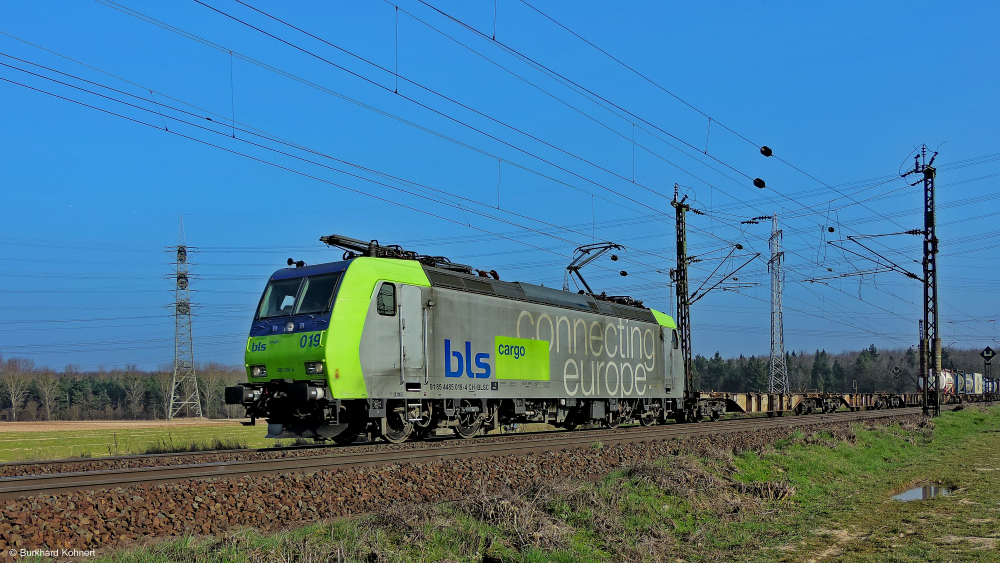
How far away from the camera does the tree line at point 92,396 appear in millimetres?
105500

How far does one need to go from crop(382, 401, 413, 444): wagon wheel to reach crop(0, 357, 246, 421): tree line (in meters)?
90.8

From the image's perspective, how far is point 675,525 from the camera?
428 inches

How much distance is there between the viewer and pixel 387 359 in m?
17.6

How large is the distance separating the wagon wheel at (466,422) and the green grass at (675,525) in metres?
6.91

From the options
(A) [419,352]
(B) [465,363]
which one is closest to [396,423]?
(A) [419,352]

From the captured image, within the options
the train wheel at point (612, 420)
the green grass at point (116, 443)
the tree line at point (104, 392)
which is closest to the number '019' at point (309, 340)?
the green grass at point (116, 443)

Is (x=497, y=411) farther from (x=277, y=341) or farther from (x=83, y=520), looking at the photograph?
(x=83, y=520)

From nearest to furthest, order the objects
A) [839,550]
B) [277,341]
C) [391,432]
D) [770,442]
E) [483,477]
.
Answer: [839,550] → [483,477] → [277,341] → [391,432] → [770,442]

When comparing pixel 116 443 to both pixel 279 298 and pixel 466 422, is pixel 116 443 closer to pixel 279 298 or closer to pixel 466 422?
pixel 279 298

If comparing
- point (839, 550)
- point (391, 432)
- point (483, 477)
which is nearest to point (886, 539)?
point (839, 550)

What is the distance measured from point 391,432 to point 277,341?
3.77 metres

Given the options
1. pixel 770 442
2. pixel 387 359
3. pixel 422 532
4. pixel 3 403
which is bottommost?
pixel 3 403

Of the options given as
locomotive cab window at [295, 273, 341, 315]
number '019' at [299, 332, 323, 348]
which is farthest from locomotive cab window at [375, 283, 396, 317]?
number '019' at [299, 332, 323, 348]

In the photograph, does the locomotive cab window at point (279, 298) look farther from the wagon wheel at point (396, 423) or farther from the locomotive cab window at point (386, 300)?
the wagon wheel at point (396, 423)
